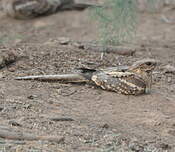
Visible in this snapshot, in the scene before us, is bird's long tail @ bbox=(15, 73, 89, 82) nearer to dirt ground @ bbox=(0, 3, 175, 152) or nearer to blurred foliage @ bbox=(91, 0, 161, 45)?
dirt ground @ bbox=(0, 3, 175, 152)

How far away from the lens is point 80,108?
21.3 feet

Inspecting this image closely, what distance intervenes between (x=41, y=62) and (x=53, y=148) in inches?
117

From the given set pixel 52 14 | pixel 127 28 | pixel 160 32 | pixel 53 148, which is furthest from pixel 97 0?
pixel 53 148

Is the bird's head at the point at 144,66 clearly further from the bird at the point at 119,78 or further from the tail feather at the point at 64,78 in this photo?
the tail feather at the point at 64,78

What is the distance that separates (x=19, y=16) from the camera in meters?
13.9

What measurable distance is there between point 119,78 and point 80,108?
88cm

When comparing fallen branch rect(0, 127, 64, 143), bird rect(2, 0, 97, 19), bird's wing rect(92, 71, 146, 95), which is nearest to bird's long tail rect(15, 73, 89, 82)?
bird's wing rect(92, 71, 146, 95)

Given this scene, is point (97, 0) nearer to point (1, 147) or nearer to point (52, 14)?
point (52, 14)

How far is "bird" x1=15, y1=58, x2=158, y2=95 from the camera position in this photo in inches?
281

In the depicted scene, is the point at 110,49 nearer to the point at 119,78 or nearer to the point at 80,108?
the point at 119,78

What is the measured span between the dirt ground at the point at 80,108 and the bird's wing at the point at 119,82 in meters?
0.08

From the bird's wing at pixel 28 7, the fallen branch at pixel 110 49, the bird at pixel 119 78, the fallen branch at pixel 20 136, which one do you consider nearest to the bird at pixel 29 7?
the bird's wing at pixel 28 7

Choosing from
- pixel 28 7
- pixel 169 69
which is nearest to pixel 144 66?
pixel 169 69

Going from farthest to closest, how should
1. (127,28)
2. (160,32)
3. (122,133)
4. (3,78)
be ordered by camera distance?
1. (160,32)
2. (127,28)
3. (3,78)
4. (122,133)
